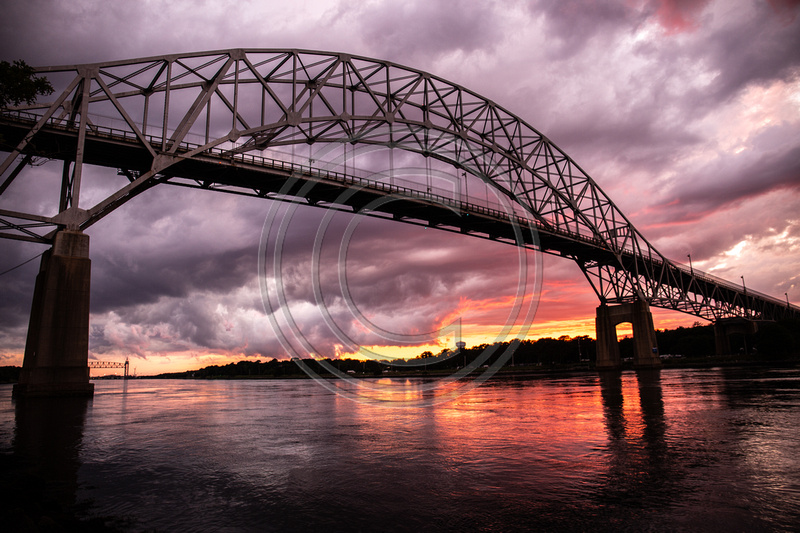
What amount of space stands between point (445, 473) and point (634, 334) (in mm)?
80458

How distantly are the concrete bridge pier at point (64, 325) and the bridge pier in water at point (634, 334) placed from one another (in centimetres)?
7122

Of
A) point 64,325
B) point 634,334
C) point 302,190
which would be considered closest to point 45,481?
point 64,325

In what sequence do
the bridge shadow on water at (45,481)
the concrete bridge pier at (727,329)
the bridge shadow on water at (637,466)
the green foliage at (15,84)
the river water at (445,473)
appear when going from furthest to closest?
1. the concrete bridge pier at (727,329)
2. the green foliage at (15,84)
3. the bridge shadow on water at (637,466)
4. the river water at (445,473)
5. the bridge shadow on water at (45,481)

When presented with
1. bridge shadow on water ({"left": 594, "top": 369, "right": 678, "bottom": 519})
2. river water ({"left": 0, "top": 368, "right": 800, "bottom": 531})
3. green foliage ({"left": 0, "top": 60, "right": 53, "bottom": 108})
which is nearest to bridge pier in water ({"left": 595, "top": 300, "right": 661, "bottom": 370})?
river water ({"left": 0, "top": 368, "right": 800, "bottom": 531})

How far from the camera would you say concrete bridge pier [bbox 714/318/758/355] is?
11225cm

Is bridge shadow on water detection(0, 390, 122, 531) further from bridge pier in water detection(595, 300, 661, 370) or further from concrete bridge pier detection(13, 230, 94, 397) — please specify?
bridge pier in water detection(595, 300, 661, 370)

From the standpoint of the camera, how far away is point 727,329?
115m

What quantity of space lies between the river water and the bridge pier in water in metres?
66.0

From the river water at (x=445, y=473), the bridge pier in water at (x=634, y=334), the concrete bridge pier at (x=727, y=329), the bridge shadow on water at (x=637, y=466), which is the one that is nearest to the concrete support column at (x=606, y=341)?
the bridge pier in water at (x=634, y=334)

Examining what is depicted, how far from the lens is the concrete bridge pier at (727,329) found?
11225 cm

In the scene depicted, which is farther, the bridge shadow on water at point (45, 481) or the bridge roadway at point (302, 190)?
the bridge roadway at point (302, 190)

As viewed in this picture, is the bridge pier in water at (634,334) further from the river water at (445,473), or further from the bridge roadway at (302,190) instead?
the river water at (445,473)

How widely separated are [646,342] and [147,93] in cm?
7549

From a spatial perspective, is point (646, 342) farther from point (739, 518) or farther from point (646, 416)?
point (739, 518)
